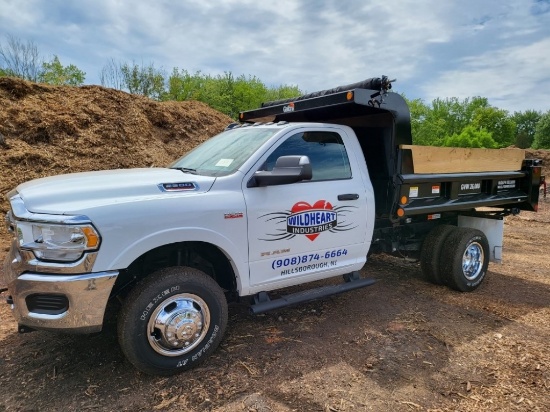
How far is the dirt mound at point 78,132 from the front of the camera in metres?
10.5

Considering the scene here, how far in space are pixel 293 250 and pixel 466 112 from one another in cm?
9265

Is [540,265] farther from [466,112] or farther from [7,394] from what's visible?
[466,112]

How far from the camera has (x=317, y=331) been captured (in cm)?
410

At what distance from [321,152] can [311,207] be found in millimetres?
665

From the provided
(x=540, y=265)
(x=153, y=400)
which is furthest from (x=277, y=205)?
(x=540, y=265)

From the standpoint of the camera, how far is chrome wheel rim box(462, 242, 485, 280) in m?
5.41

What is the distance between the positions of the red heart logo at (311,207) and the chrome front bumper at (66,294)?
1647mm

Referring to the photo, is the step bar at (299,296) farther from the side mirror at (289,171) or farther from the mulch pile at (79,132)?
the mulch pile at (79,132)

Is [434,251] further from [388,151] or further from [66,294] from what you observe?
[66,294]

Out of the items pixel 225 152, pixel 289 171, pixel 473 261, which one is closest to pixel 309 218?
pixel 289 171

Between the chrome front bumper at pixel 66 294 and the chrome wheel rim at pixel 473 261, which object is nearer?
the chrome front bumper at pixel 66 294

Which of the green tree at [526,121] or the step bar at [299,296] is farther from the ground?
the green tree at [526,121]

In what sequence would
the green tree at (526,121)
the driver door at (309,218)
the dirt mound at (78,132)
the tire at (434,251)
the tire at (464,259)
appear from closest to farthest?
the driver door at (309,218) < the tire at (464,259) < the tire at (434,251) < the dirt mound at (78,132) < the green tree at (526,121)

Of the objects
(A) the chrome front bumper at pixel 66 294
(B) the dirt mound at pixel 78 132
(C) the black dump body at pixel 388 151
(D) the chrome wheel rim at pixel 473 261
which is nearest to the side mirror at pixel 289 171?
(C) the black dump body at pixel 388 151
